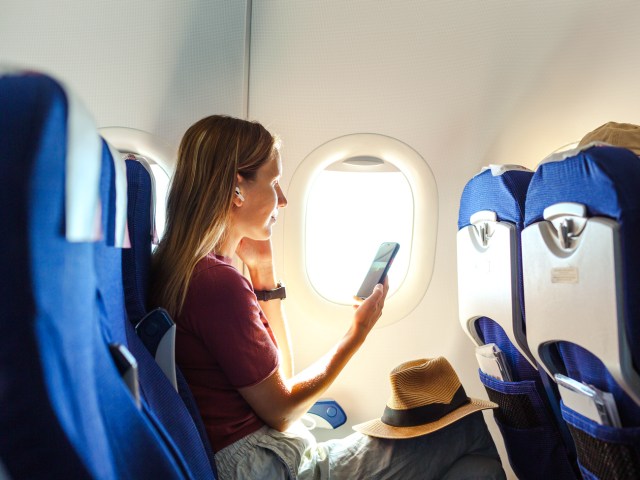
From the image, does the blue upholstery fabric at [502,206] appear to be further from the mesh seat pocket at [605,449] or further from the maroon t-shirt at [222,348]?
the maroon t-shirt at [222,348]

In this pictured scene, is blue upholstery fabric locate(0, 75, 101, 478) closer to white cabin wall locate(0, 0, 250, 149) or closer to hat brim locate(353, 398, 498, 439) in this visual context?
hat brim locate(353, 398, 498, 439)

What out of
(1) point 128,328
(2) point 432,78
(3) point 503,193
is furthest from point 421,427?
(2) point 432,78

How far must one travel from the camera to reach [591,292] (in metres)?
1.12

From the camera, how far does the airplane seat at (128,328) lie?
0.82m

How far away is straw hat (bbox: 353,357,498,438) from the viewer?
Answer: 1.58 metres

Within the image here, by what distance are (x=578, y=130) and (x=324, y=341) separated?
1.34 m

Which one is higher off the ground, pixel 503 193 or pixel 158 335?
pixel 503 193

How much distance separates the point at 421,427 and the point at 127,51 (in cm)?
185

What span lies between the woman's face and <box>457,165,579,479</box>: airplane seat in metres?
0.59

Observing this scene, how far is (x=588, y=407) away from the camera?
1.19 meters

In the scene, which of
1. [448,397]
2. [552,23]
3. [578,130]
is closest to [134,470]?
[448,397]

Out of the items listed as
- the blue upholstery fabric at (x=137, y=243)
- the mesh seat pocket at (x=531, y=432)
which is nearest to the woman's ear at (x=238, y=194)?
the blue upholstery fabric at (x=137, y=243)

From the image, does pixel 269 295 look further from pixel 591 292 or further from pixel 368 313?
pixel 591 292

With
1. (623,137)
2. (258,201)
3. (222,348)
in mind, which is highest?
(623,137)
